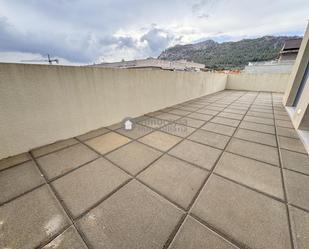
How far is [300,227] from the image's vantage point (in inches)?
38.8

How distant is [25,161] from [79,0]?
2.89m

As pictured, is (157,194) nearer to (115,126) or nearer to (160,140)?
(160,140)

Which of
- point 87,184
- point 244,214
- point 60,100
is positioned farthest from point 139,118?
point 244,214

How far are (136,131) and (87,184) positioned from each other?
1.40 m

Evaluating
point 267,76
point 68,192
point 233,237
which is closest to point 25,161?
point 68,192

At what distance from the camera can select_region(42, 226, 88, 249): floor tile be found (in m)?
0.86

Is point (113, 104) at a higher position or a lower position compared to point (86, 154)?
higher

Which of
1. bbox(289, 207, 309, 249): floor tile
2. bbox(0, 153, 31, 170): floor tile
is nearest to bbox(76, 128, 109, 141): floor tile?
bbox(0, 153, 31, 170): floor tile

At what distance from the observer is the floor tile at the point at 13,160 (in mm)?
1623

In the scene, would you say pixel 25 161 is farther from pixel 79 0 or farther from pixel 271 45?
pixel 271 45

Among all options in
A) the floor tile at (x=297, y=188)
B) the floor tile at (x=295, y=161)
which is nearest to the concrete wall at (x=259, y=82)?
the floor tile at (x=295, y=161)

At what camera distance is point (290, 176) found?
4.91 feet

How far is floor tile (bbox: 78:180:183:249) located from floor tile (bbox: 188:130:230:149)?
4.36 feet

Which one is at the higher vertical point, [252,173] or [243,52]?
[243,52]
